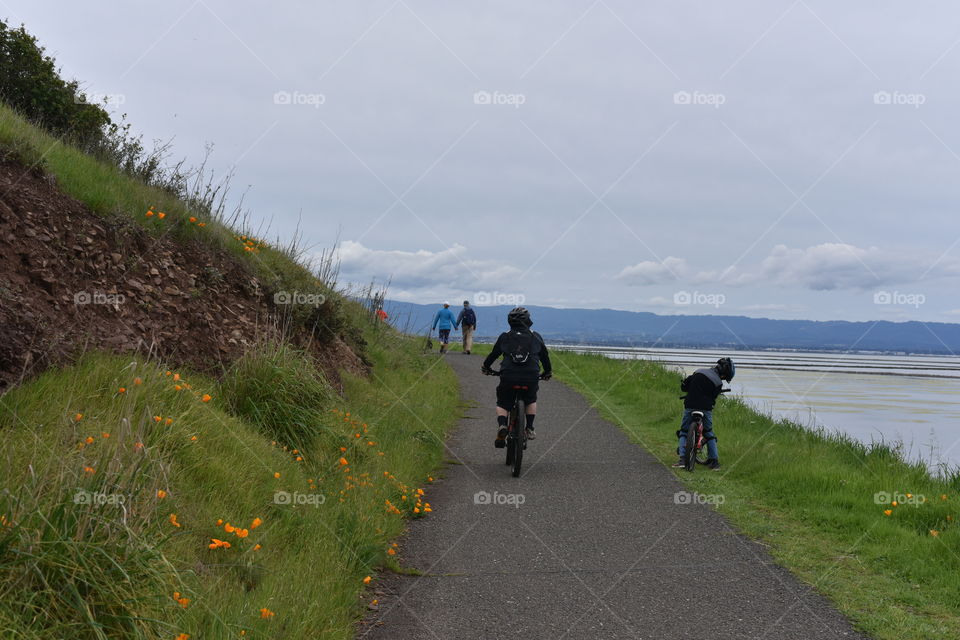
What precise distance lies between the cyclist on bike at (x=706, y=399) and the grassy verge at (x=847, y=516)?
38 cm

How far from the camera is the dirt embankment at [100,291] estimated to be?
627 cm

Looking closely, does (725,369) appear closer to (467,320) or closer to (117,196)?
(117,196)

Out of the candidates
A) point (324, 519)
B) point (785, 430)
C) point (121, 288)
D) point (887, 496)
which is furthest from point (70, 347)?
point (785, 430)

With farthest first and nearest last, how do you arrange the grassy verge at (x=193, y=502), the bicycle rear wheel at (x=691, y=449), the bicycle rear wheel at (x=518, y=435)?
the bicycle rear wheel at (x=691, y=449), the bicycle rear wheel at (x=518, y=435), the grassy verge at (x=193, y=502)

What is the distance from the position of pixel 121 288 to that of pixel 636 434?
915 cm

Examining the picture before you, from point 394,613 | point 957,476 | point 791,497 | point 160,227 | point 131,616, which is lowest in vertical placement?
point 394,613

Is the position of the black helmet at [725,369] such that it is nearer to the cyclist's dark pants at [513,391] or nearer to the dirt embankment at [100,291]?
the cyclist's dark pants at [513,391]

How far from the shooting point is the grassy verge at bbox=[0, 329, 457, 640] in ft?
11.0

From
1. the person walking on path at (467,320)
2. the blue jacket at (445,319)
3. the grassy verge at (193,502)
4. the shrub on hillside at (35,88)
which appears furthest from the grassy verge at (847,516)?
the person walking on path at (467,320)

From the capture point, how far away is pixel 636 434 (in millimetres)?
13438

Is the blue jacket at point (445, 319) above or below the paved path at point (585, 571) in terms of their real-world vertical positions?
above

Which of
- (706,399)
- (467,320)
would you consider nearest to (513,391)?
(706,399)

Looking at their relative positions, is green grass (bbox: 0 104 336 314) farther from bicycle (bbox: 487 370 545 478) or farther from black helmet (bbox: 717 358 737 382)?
black helmet (bbox: 717 358 737 382)

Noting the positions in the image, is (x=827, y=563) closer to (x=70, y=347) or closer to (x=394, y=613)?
(x=394, y=613)
